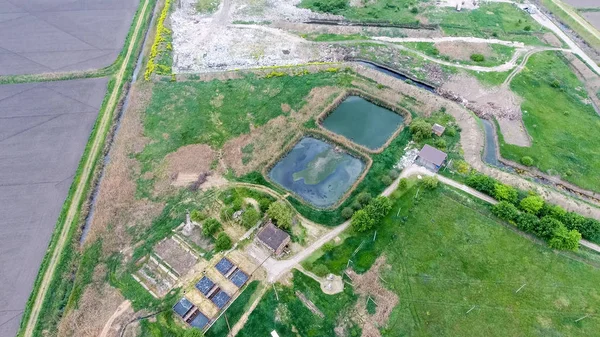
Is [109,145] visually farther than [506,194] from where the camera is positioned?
Yes

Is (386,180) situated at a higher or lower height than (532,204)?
lower

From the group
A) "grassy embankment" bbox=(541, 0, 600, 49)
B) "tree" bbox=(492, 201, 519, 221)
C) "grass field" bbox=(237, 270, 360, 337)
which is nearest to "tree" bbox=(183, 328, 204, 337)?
"grass field" bbox=(237, 270, 360, 337)

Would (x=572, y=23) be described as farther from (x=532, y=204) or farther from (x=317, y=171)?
(x=317, y=171)

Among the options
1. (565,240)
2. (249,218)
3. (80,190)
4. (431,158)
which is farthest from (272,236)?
(565,240)

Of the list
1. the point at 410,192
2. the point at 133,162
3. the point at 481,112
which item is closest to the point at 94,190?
the point at 133,162

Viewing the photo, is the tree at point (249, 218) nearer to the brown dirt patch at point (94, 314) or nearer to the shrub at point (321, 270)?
the shrub at point (321, 270)

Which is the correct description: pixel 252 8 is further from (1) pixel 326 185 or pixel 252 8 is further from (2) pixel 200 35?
(1) pixel 326 185
